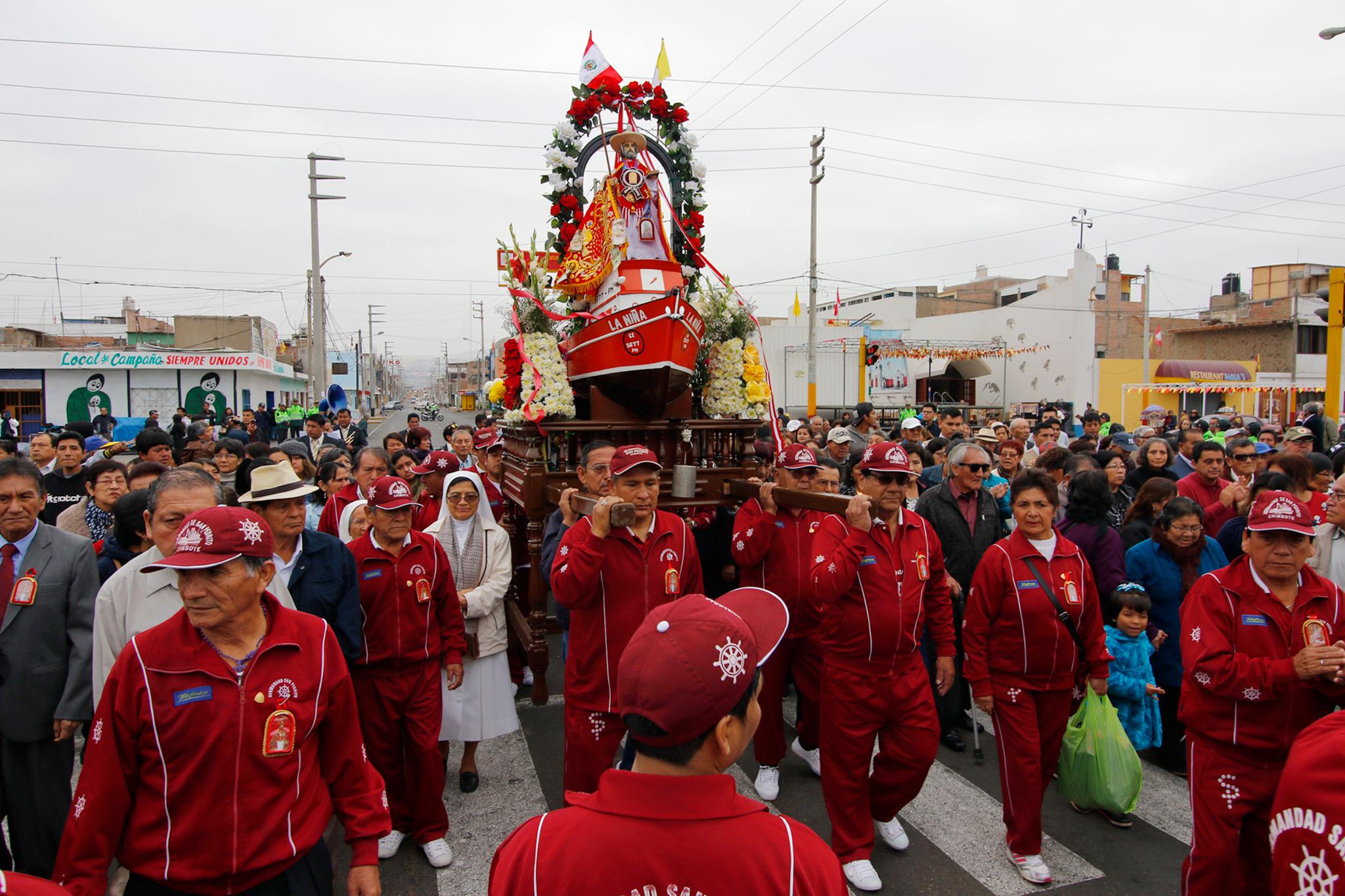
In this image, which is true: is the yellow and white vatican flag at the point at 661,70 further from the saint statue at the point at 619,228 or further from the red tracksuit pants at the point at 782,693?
the red tracksuit pants at the point at 782,693

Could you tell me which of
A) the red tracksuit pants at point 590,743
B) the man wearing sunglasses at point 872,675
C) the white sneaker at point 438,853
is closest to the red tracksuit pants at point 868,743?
the man wearing sunglasses at point 872,675

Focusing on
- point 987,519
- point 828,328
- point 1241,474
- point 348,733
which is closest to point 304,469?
point 348,733

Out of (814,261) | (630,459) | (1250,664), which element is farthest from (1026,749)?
(814,261)

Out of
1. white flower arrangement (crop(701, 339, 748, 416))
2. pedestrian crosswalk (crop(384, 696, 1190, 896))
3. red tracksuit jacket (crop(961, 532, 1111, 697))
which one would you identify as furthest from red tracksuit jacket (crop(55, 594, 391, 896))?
white flower arrangement (crop(701, 339, 748, 416))

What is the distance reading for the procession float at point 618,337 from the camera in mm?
5609

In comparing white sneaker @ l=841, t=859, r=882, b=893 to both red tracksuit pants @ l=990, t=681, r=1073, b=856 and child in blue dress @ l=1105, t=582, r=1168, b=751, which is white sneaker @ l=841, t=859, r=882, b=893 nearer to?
red tracksuit pants @ l=990, t=681, r=1073, b=856

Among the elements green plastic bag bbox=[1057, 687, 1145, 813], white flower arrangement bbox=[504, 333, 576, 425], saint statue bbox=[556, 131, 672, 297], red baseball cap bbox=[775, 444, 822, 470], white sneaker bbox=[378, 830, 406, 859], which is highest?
saint statue bbox=[556, 131, 672, 297]

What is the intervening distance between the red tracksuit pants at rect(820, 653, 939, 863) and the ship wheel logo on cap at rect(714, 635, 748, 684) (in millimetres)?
2438

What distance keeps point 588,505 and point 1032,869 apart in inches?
108

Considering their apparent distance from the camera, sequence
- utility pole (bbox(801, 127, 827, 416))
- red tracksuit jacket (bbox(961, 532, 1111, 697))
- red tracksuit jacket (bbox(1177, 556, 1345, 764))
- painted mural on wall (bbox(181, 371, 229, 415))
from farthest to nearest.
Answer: painted mural on wall (bbox(181, 371, 229, 415)), utility pole (bbox(801, 127, 827, 416)), red tracksuit jacket (bbox(961, 532, 1111, 697)), red tracksuit jacket (bbox(1177, 556, 1345, 764))

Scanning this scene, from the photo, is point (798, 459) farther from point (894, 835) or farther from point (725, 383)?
point (894, 835)

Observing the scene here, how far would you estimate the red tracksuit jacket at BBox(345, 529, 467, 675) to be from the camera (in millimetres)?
3738

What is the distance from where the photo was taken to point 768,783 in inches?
175

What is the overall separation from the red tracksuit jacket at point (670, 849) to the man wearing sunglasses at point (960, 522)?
153 inches
